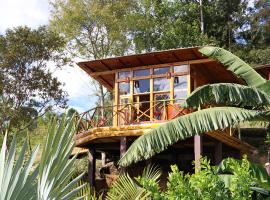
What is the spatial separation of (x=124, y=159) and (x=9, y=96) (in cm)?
1516

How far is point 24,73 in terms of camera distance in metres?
21.1

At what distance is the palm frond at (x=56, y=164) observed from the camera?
2018mm

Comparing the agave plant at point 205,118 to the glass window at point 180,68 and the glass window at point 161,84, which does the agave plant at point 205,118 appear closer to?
the glass window at point 180,68

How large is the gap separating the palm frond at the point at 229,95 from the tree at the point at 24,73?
14518 mm

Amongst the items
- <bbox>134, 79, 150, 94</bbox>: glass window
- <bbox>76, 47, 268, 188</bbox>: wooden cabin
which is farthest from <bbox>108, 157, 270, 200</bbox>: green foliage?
<bbox>134, 79, 150, 94</bbox>: glass window

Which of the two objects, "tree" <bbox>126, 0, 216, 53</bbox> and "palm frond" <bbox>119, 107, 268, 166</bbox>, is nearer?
"palm frond" <bbox>119, 107, 268, 166</bbox>

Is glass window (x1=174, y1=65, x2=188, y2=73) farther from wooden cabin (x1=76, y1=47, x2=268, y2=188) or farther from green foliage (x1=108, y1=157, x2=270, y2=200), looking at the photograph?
green foliage (x1=108, y1=157, x2=270, y2=200)

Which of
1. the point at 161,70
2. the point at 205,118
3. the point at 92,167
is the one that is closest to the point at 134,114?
the point at 161,70

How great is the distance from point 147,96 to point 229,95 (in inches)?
311

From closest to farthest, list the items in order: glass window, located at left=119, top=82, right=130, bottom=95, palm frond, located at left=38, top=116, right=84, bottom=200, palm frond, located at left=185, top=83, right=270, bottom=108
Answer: palm frond, located at left=38, top=116, right=84, bottom=200 → palm frond, located at left=185, top=83, right=270, bottom=108 → glass window, located at left=119, top=82, right=130, bottom=95

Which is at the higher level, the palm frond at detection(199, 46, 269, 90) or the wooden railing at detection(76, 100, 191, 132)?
the palm frond at detection(199, 46, 269, 90)

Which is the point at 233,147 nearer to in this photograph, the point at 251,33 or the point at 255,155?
the point at 255,155

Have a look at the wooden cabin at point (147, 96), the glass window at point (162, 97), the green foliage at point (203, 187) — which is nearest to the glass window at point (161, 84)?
the wooden cabin at point (147, 96)

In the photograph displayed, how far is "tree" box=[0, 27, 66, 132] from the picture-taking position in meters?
20.7
